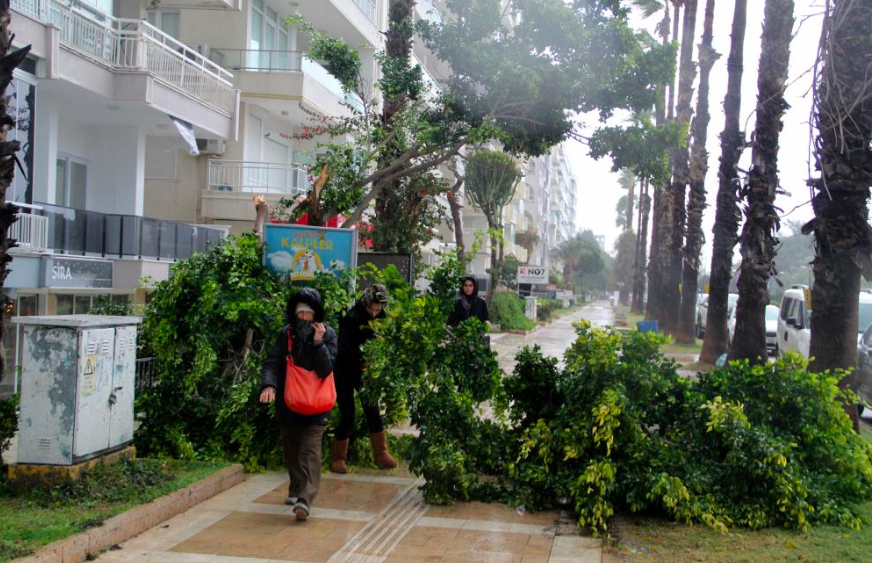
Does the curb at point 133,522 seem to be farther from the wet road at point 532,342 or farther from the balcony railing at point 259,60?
the balcony railing at point 259,60

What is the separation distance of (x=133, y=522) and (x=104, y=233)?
9.70 meters

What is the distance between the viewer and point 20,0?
484 inches

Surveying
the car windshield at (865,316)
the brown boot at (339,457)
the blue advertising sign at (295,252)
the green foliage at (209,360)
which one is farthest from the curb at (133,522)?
the car windshield at (865,316)

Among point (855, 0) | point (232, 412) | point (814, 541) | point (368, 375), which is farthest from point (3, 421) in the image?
point (855, 0)

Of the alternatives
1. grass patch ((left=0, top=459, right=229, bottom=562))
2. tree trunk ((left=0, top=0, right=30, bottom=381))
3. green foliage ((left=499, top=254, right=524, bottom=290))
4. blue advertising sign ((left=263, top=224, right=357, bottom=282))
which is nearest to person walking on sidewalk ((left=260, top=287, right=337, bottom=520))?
grass patch ((left=0, top=459, right=229, bottom=562))

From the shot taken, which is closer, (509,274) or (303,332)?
(303,332)

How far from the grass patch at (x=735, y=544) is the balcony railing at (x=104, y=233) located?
8747 mm

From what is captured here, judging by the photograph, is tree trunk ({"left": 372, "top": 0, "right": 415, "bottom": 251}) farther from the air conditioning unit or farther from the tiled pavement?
the tiled pavement

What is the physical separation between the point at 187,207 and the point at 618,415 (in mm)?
17088

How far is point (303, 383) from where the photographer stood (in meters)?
6.35

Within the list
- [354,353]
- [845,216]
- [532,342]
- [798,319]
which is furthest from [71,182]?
[532,342]

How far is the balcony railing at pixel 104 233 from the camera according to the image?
12812 mm

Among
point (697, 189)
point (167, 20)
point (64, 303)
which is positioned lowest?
point (64, 303)

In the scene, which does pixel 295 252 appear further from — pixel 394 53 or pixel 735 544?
pixel 394 53
